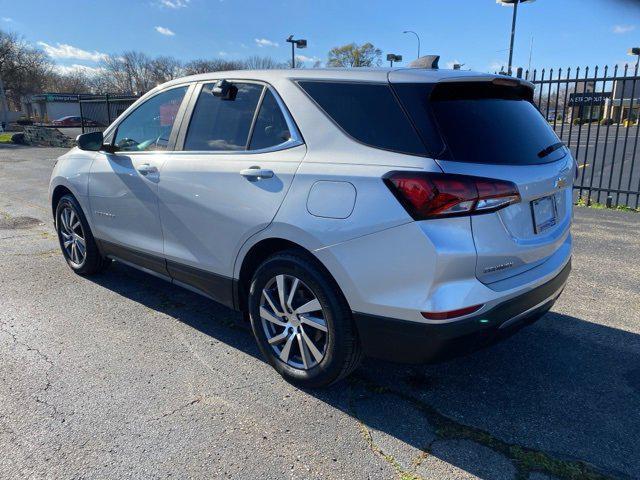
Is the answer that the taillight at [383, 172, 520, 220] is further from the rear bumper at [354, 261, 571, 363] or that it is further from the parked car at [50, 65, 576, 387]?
the rear bumper at [354, 261, 571, 363]

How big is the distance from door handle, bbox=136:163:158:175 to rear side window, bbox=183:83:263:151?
0.33 meters

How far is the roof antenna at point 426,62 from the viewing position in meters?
2.94

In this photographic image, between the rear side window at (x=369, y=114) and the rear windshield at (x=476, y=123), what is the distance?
63 mm

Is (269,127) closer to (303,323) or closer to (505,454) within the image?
(303,323)

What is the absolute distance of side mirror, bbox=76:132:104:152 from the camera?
13.8ft

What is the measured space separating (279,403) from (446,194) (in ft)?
4.96

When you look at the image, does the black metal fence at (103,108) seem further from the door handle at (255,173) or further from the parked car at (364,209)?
the door handle at (255,173)

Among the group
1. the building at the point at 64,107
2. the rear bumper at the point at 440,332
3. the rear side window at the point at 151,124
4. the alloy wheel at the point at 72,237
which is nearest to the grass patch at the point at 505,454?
the rear bumper at the point at 440,332

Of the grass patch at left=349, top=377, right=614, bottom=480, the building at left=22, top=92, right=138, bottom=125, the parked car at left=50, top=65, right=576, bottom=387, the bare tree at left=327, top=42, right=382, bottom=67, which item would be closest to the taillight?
Answer: the parked car at left=50, top=65, right=576, bottom=387

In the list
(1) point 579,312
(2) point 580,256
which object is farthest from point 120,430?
(2) point 580,256

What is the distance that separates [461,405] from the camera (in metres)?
2.73

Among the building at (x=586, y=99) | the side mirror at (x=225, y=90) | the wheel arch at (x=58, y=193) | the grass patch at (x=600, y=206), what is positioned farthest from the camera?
the building at (x=586, y=99)

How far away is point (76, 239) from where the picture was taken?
4.77 meters

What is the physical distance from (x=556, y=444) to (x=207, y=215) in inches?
93.2
